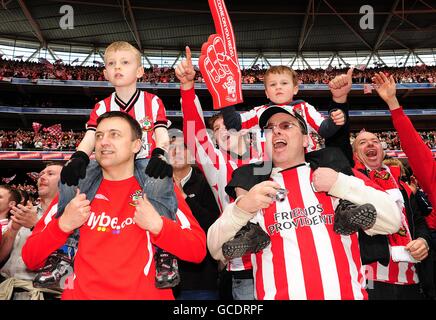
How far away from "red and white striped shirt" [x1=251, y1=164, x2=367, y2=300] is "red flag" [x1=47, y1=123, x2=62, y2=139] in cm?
1820

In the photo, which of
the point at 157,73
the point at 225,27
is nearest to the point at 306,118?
the point at 225,27

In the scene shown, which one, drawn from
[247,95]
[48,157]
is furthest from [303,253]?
[247,95]

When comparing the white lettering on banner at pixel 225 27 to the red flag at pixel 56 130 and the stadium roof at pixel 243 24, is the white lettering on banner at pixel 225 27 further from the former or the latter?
the stadium roof at pixel 243 24

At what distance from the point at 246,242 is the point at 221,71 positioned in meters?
1.65

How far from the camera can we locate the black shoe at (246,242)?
1.98 metres

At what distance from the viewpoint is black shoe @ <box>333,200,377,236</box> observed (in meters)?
1.89

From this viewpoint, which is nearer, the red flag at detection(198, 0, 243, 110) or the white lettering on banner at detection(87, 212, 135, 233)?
the white lettering on banner at detection(87, 212, 135, 233)

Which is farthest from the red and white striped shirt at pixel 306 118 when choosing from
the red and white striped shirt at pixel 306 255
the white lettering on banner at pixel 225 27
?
the red and white striped shirt at pixel 306 255

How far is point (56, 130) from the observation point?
734 inches

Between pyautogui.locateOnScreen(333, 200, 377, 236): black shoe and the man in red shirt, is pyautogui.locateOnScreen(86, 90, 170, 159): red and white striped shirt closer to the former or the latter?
the man in red shirt

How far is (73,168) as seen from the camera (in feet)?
7.14

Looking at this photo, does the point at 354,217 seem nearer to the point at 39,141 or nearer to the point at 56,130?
the point at 56,130

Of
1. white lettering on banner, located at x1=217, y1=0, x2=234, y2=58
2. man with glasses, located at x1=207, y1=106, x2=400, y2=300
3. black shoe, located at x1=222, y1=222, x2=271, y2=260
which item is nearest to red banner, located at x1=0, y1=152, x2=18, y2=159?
white lettering on banner, located at x1=217, y1=0, x2=234, y2=58

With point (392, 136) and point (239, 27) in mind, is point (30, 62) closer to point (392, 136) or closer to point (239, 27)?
point (239, 27)
